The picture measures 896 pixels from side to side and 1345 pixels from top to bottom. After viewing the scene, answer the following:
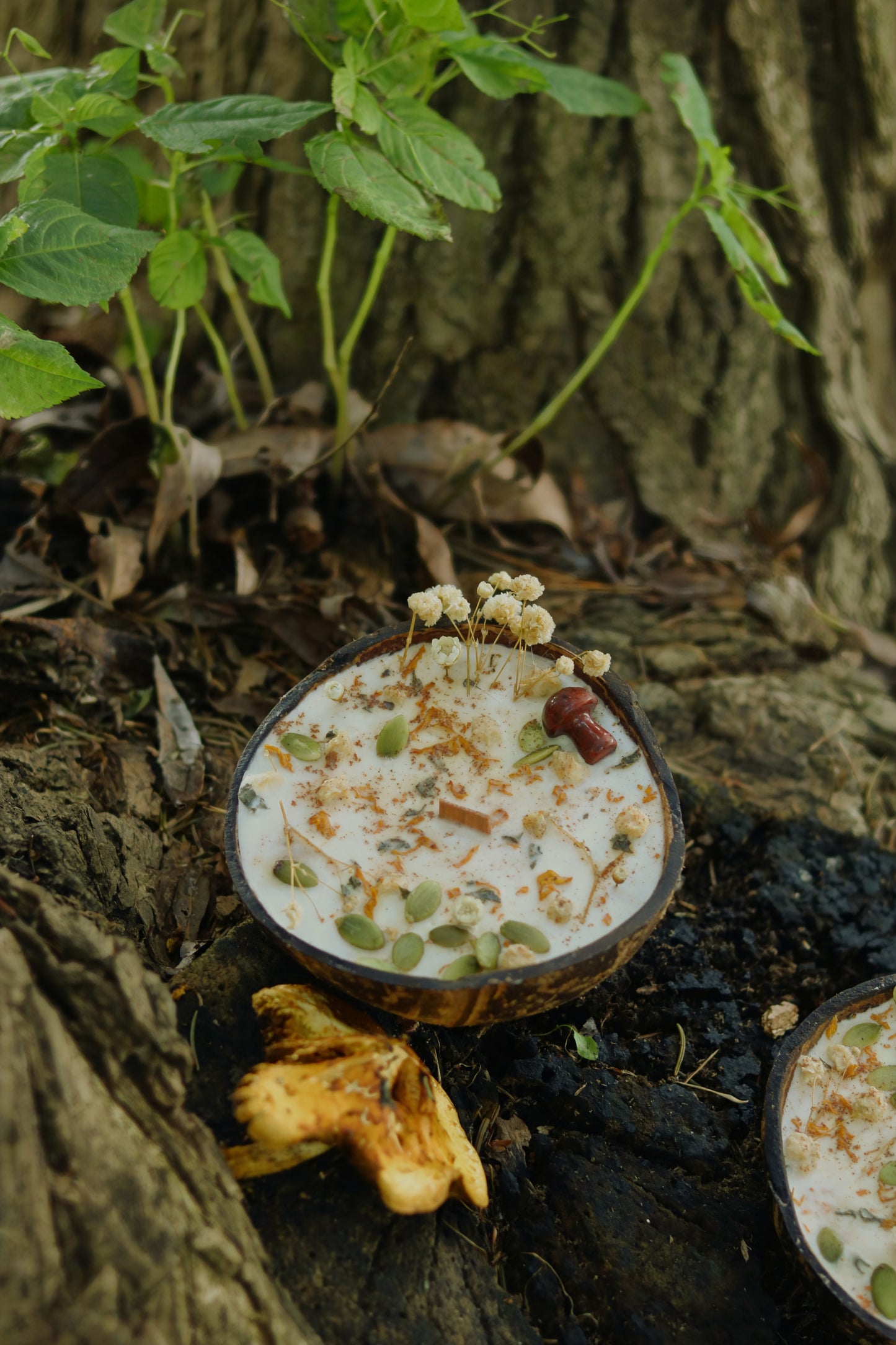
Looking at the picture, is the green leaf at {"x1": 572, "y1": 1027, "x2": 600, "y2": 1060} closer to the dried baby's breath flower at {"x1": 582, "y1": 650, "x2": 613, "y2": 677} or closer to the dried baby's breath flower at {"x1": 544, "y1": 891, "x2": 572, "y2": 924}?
the dried baby's breath flower at {"x1": 544, "y1": 891, "x2": 572, "y2": 924}

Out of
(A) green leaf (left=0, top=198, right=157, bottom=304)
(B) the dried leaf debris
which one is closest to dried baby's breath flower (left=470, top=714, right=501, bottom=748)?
(B) the dried leaf debris

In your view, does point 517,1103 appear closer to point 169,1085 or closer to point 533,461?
point 169,1085

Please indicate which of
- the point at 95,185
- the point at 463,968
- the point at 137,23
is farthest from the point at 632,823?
the point at 137,23

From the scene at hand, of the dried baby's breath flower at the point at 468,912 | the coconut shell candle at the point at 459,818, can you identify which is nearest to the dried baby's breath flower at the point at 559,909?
the coconut shell candle at the point at 459,818

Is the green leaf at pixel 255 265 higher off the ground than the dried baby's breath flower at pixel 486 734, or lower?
higher

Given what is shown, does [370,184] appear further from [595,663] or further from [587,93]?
[595,663]

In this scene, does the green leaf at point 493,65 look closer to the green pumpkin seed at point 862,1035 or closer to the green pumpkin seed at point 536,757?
the green pumpkin seed at point 536,757
